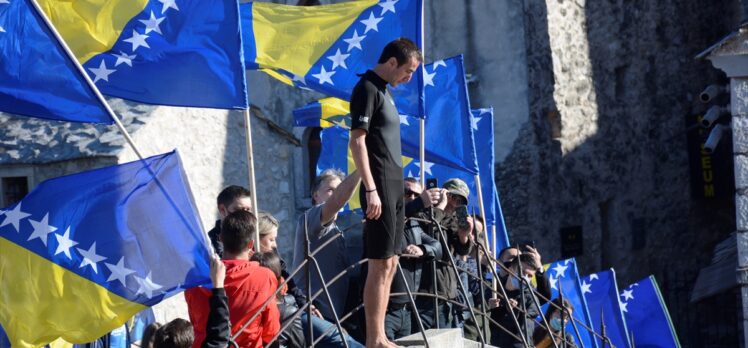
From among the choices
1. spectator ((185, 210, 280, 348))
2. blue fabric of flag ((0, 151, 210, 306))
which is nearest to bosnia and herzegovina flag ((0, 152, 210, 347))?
blue fabric of flag ((0, 151, 210, 306))

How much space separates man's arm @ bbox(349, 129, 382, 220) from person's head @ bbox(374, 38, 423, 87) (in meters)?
0.42

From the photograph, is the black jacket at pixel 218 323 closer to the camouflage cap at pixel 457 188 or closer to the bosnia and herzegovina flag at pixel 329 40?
the camouflage cap at pixel 457 188

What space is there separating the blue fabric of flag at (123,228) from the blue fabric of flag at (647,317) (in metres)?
6.58

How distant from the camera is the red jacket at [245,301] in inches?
239

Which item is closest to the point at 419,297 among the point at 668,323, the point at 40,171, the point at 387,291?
the point at 387,291

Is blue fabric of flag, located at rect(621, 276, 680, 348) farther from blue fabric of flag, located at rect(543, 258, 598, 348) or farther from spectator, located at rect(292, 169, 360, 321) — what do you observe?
spectator, located at rect(292, 169, 360, 321)

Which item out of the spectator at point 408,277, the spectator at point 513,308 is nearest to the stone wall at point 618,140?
the spectator at point 513,308

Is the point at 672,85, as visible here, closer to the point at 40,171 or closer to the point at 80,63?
the point at 40,171

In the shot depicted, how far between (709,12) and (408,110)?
13.8m

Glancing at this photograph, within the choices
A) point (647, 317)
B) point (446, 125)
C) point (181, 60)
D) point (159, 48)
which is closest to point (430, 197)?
point (181, 60)

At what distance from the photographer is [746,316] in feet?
42.3

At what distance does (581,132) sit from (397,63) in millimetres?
13467

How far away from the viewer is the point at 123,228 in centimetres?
657

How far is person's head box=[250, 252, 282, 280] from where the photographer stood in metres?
6.71
